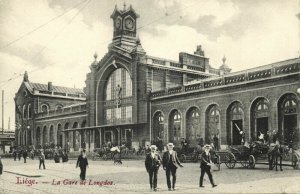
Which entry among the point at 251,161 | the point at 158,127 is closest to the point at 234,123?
the point at 158,127

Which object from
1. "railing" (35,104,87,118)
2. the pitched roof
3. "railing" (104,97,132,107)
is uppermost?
the pitched roof

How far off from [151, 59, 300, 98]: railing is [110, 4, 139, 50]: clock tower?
8790 mm

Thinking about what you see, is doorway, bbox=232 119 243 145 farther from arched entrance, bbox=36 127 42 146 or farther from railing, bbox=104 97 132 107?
arched entrance, bbox=36 127 42 146

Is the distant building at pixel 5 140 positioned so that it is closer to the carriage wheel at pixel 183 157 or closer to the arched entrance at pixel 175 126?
the arched entrance at pixel 175 126

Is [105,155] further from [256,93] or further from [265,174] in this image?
[265,174]

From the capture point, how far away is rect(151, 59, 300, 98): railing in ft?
89.5

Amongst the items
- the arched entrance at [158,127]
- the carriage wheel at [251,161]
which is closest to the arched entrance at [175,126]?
the arched entrance at [158,127]

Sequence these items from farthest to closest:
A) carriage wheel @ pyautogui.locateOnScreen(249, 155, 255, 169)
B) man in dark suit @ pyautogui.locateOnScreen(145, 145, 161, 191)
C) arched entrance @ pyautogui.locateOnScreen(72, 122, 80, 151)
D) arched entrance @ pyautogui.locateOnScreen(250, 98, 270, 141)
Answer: arched entrance @ pyautogui.locateOnScreen(72, 122, 80, 151) → arched entrance @ pyautogui.locateOnScreen(250, 98, 270, 141) → carriage wheel @ pyautogui.locateOnScreen(249, 155, 255, 169) → man in dark suit @ pyautogui.locateOnScreen(145, 145, 161, 191)

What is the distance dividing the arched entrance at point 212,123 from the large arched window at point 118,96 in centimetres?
1143

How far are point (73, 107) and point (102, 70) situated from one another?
1071 centimetres

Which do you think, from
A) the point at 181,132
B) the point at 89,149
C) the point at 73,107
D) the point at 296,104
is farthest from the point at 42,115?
the point at 296,104

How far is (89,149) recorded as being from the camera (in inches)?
1946

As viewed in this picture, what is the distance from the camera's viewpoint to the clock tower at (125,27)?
1784 inches

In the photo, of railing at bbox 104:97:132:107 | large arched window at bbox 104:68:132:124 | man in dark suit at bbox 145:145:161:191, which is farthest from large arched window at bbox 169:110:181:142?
man in dark suit at bbox 145:145:161:191
